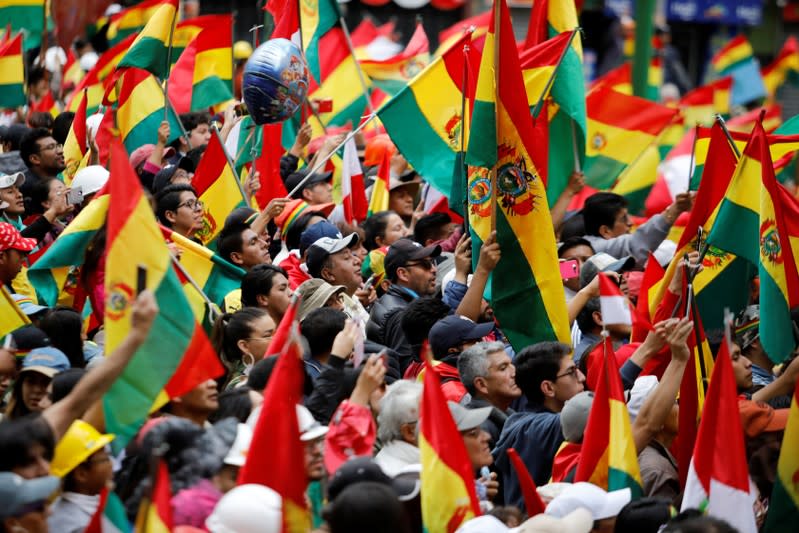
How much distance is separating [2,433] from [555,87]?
17.6 feet

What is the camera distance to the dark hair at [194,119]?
38.4 feet

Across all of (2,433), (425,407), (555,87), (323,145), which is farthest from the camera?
(323,145)

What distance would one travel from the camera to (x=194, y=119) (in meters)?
11.8

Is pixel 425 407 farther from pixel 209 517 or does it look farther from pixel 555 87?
pixel 555 87

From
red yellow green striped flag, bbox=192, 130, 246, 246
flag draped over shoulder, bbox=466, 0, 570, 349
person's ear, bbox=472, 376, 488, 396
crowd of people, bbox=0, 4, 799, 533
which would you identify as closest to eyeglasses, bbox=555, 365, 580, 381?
crowd of people, bbox=0, 4, 799, 533

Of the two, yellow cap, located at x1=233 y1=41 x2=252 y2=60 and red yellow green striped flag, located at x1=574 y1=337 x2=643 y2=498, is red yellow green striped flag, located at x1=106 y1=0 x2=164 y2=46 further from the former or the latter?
red yellow green striped flag, located at x1=574 y1=337 x2=643 y2=498

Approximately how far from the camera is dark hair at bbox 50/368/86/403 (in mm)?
5602

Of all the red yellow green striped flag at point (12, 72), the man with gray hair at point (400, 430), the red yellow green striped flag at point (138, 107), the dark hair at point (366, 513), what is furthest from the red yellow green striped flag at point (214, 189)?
the dark hair at point (366, 513)

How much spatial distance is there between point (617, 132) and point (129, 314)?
273 inches

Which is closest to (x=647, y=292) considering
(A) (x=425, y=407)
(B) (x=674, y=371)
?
(B) (x=674, y=371)

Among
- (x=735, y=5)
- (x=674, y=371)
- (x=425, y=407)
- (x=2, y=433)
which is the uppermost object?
(x=2, y=433)

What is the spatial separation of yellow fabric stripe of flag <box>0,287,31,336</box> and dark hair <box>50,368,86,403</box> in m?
1.10

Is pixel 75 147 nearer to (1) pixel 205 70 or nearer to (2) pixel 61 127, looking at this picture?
(2) pixel 61 127

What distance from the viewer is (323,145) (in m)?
10.4
